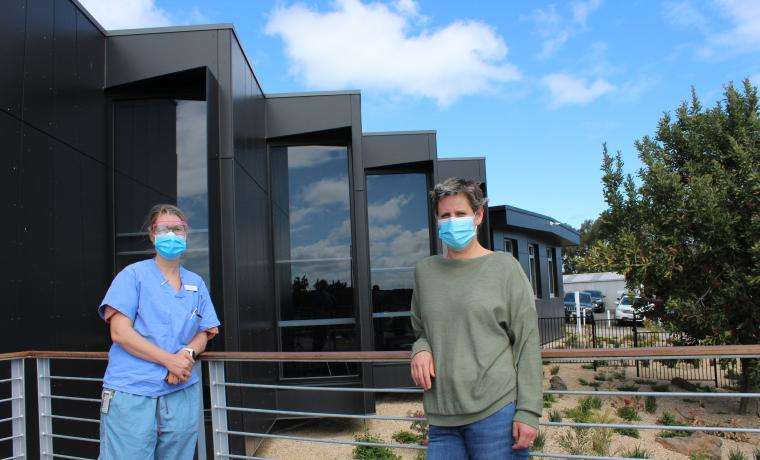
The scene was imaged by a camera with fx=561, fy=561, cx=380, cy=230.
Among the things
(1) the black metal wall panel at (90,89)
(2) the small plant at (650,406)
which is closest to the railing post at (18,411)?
(1) the black metal wall panel at (90,89)

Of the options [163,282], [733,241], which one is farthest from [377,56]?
[163,282]

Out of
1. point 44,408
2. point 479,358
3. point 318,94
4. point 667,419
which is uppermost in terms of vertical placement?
point 318,94

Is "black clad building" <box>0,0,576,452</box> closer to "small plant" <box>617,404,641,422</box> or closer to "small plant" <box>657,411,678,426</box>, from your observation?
"small plant" <box>617,404,641,422</box>

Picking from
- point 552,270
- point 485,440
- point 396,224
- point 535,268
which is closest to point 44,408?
point 485,440

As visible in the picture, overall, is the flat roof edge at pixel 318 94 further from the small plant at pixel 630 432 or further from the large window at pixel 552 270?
the large window at pixel 552 270

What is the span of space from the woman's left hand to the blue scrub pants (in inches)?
59.1

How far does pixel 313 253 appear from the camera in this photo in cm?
789

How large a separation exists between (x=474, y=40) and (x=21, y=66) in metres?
A: 8.29

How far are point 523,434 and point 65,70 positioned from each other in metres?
4.65

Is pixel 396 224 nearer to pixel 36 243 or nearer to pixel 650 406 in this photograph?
pixel 650 406

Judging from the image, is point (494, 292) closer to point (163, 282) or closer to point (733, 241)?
point (163, 282)

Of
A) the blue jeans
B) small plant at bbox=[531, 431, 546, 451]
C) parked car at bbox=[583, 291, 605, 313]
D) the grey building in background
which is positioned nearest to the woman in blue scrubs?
the blue jeans

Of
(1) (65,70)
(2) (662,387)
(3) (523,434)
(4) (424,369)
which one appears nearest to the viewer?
(3) (523,434)

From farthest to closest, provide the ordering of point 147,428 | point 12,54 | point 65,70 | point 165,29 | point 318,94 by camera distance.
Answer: point 318,94, point 165,29, point 65,70, point 12,54, point 147,428
